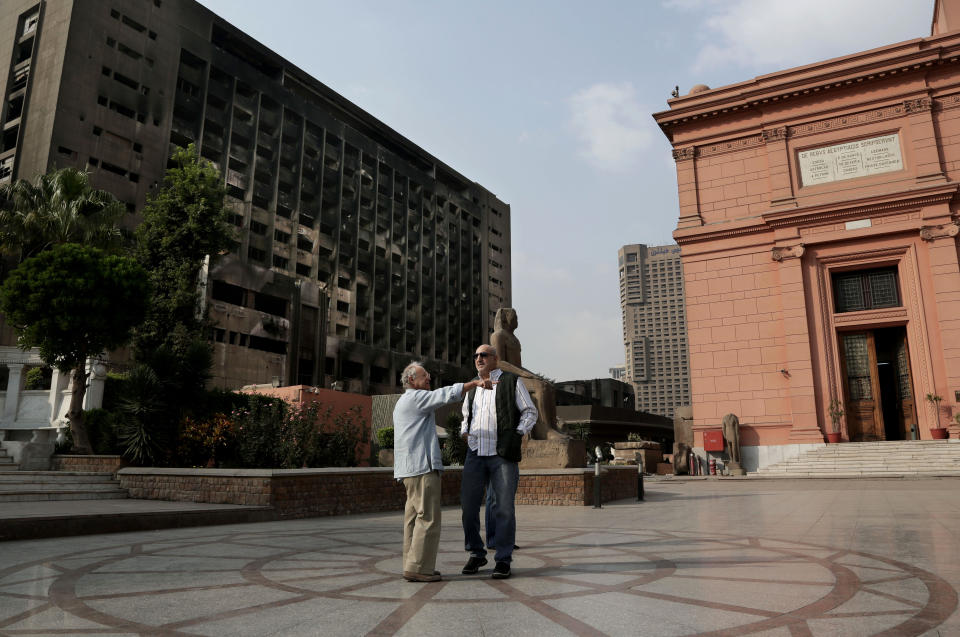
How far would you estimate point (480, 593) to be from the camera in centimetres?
380

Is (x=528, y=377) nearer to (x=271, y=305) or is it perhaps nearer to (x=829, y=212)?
(x=829, y=212)

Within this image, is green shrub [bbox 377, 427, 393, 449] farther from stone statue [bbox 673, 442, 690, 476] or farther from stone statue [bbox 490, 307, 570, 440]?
stone statue [bbox 490, 307, 570, 440]

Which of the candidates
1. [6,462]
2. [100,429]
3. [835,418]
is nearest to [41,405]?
[100,429]

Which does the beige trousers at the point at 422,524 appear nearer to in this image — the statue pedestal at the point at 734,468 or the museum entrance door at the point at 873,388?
the statue pedestal at the point at 734,468

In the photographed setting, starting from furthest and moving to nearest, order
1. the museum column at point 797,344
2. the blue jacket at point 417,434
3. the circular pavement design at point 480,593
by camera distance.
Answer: the museum column at point 797,344 → the blue jacket at point 417,434 → the circular pavement design at point 480,593

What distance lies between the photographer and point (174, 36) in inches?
1918

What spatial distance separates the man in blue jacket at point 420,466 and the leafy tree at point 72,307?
15.3 metres

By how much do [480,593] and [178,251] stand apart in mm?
21962

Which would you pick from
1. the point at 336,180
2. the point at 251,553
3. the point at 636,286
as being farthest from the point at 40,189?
the point at 636,286

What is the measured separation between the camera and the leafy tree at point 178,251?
21.8m

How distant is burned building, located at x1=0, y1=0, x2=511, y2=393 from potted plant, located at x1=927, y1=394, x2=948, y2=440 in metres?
27.5

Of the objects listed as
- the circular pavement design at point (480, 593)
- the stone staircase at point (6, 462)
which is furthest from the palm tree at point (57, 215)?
the circular pavement design at point (480, 593)

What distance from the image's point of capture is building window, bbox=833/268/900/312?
26.6 metres

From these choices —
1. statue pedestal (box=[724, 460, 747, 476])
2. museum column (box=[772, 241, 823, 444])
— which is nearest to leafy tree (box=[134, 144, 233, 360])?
statue pedestal (box=[724, 460, 747, 476])
